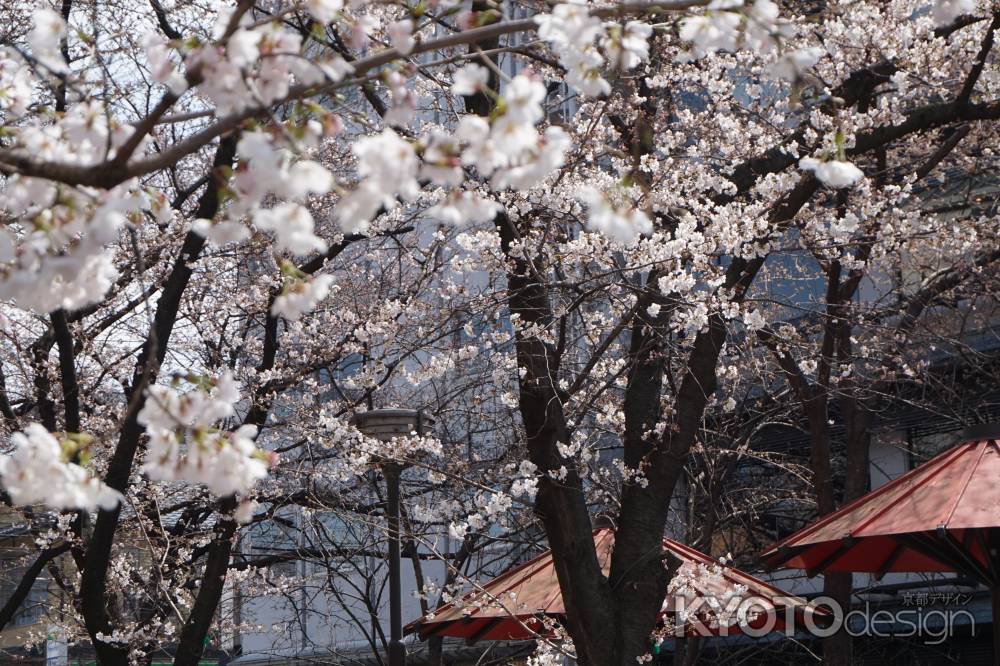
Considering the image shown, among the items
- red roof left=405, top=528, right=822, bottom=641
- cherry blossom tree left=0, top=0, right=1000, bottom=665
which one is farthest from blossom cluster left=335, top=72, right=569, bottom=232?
red roof left=405, top=528, right=822, bottom=641

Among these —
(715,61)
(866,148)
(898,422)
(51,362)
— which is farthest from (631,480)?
(898,422)

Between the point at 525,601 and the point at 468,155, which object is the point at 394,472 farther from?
the point at 468,155

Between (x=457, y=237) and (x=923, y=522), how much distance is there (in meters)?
3.82

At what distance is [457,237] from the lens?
7910mm

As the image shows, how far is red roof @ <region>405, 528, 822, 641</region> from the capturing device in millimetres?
7391

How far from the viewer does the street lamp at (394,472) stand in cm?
803

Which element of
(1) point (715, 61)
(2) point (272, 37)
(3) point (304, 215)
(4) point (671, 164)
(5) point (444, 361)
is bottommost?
(3) point (304, 215)

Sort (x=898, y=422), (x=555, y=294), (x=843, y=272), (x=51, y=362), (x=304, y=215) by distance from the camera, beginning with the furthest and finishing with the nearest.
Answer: (x=843, y=272)
(x=898, y=422)
(x=51, y=362)
(x=555, y=294)
(x=304, y=215)

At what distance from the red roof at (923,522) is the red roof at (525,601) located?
30.1 inches

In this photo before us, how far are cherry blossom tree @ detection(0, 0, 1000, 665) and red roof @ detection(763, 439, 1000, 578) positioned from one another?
915mm

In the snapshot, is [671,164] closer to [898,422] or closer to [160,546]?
[160,546]

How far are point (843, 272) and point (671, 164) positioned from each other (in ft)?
26.9

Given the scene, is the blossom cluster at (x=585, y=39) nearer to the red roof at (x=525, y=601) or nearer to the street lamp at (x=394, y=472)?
the red roof at (x=525, y=601)

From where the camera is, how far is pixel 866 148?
22.2 feet
